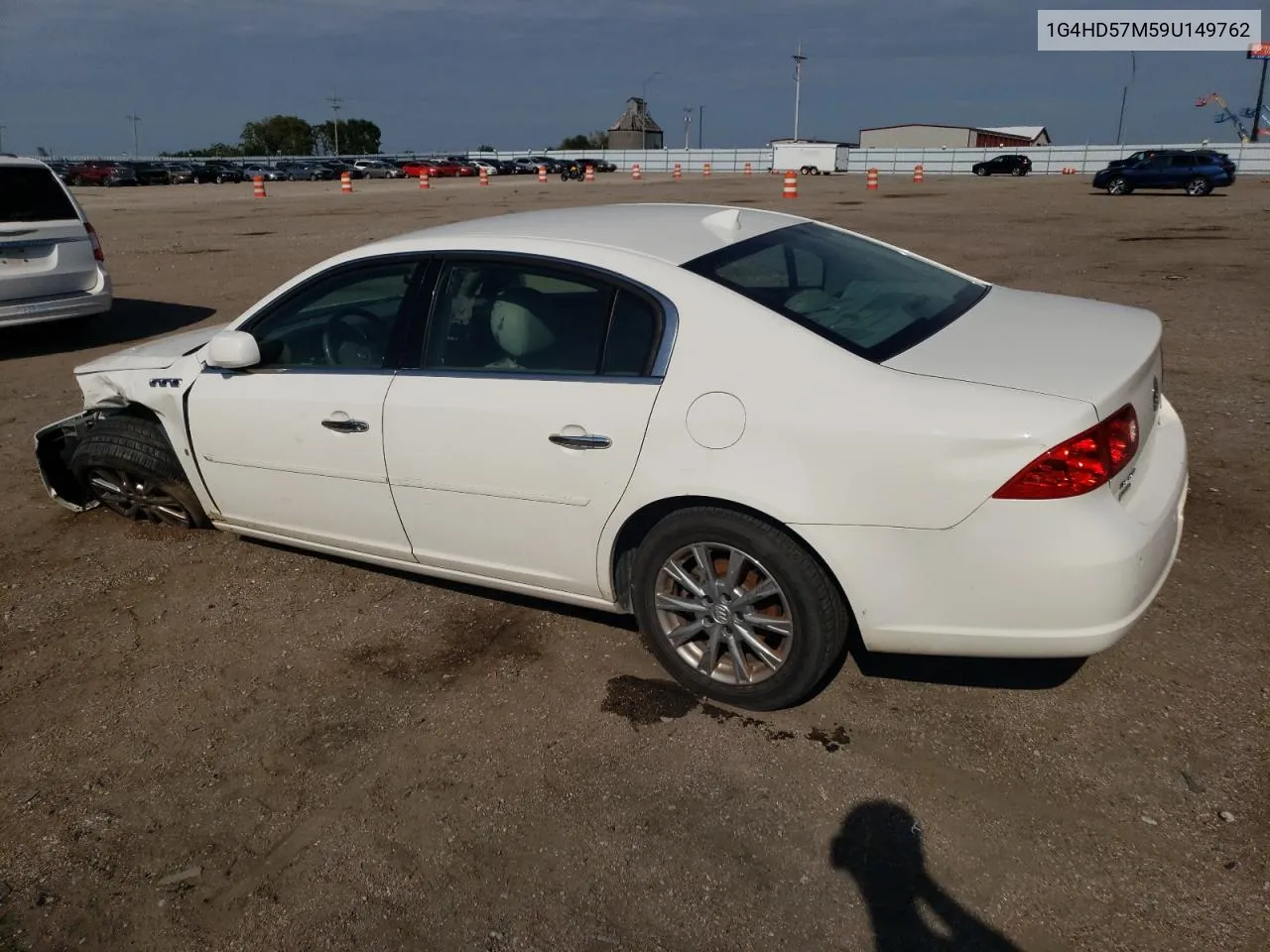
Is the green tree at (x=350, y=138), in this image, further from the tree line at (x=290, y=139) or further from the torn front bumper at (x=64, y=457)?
the torn front bumper at (x=64, y=457)

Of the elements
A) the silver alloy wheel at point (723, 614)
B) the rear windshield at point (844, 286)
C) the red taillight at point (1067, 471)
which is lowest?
the silver alloy wheel at point (723, 614)

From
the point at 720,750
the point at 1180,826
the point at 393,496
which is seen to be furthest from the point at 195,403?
the point at 1180,826

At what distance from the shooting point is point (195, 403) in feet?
14.0

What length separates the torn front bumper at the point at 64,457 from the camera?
16.3ft

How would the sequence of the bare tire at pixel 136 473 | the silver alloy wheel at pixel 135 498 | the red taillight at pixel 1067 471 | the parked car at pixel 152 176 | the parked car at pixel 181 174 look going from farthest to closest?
1. the parked car at pixel 181 174
2. the parked car at pixel 152 176
3. the silver alloy wheel at pixel 135 498
4. the bare tire at pixel 136 473
5. the red taillight at pixel 1067 471

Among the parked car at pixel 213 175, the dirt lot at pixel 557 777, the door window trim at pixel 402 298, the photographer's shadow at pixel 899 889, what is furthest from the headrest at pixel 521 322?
the parked car at pixel 213 175

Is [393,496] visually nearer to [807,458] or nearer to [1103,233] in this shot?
[807,458]

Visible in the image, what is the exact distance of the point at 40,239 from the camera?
8.83m

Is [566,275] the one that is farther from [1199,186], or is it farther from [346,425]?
[1199,186]

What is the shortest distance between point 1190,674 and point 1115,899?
1.26 metres

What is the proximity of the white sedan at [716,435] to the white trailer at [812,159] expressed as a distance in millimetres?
58248

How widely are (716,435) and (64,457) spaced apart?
378 centimetres

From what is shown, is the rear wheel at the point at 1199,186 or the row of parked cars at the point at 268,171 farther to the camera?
the row of parked cars at the point at 268,171

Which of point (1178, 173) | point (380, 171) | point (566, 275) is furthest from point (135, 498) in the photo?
point (380, 171)
